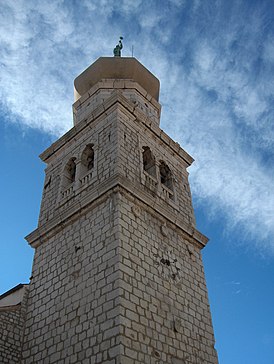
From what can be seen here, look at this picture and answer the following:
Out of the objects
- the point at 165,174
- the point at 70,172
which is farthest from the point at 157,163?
the point at 70,172

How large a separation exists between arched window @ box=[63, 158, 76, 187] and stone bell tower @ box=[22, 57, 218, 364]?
34 mm

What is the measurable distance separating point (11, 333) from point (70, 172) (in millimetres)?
5565

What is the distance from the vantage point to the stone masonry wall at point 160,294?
876 centimetres

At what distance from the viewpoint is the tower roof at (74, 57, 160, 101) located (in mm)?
16062

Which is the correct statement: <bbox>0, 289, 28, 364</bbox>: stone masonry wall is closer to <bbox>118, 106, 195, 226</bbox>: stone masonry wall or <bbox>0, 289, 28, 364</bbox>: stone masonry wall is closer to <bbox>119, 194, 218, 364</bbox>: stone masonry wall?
<bbox>119, 194, 218, 364</bbox>: stone masonry wall

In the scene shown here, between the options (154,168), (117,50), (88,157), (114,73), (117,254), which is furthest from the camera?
(117,50)

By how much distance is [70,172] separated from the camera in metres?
14.0

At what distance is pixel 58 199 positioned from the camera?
1305 centimetres

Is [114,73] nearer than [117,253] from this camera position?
No

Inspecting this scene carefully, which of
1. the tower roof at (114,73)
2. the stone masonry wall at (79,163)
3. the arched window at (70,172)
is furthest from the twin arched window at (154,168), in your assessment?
the tower roof at (114,73)

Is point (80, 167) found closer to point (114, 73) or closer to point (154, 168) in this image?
point (154, 168)

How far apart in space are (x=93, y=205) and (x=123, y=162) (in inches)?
62.9

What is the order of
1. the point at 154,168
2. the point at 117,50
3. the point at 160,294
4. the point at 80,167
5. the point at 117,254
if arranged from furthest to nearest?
the point at 117,50 → the point at 154,168 → the point at 80,167 → the point at 160,294 → the point at 117,254

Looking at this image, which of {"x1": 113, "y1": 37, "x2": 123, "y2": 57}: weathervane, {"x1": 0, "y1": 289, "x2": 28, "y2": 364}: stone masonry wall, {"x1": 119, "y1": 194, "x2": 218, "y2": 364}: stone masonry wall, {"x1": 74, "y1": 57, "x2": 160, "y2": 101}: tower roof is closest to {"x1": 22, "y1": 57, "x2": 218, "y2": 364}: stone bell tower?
{"x1": 119, "y1": 194, "x2": 218, "y2": 364}: stone masonry wall
